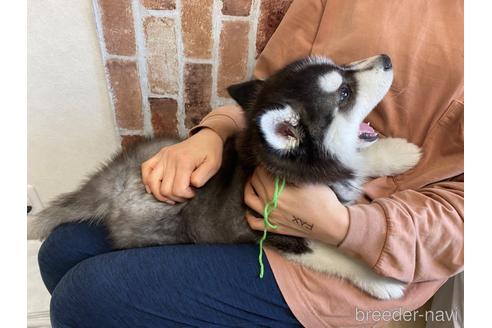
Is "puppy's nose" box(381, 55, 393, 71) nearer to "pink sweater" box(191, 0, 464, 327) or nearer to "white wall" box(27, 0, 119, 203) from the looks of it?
"pink sweater" box(191, 0, 464, 327)

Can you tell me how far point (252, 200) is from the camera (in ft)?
3.77

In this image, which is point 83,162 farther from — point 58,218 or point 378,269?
point 378,269

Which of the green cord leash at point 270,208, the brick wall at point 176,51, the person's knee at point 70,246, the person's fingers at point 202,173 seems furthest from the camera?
the brick wall at point 176,51

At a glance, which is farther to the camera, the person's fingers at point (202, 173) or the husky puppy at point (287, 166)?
the person's fingers at point (202, 173)

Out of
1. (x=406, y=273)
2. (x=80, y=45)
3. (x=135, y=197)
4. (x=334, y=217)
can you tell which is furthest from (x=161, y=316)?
(x=80, y=45)

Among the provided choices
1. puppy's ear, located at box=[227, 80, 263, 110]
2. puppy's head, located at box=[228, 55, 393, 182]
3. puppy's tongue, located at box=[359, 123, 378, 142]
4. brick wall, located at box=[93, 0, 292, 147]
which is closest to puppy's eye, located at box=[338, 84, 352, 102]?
puppy's head, located at box=[228, 55, 393, 182]

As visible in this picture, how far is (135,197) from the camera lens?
51.0 inches

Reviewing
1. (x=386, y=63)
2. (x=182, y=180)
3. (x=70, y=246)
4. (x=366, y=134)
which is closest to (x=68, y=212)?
(x=70, y=246)

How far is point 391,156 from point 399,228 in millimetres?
291

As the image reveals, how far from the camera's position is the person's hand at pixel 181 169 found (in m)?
1.22

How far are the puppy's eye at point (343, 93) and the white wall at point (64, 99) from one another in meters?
0.97

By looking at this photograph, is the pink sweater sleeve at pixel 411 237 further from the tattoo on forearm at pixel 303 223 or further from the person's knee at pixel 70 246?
the person's knee at pixel 70 246

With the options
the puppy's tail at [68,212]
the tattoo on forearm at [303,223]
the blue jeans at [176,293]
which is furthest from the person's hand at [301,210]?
the puppy's tail at [68,212]

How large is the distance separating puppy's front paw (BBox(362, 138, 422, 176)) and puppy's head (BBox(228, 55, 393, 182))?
0.08m
